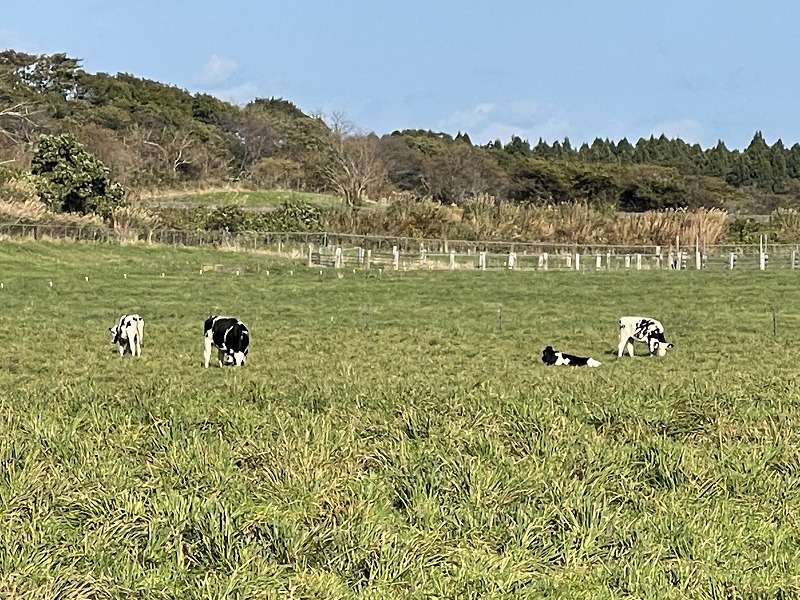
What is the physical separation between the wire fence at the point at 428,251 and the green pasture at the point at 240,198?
79.1ft

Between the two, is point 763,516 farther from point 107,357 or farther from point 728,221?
point 728,221

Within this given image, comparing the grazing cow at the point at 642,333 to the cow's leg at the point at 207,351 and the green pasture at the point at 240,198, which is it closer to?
the cow's leg at the point at 207,351

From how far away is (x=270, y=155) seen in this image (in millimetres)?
109688

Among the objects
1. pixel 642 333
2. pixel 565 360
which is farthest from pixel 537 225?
pixel 565 360

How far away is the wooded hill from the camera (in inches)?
3472

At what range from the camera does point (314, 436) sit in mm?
7539

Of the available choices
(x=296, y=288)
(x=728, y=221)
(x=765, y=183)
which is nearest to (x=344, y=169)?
(x=728, y=221)

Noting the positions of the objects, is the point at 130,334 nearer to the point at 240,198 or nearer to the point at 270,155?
the point at 240,198

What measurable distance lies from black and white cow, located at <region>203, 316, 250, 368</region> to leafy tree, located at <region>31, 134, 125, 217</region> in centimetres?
3837

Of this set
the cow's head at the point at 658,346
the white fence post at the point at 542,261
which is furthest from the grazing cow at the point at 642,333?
the white fence post at the point at 542,261

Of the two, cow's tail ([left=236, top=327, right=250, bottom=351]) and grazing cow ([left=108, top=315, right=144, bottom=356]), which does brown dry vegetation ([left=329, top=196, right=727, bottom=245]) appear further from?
cow's tail ([left=236, top=327, right=250, bottom=351])

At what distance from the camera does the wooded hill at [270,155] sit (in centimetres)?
8819

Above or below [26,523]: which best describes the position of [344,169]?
above

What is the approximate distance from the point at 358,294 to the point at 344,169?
204 ft
